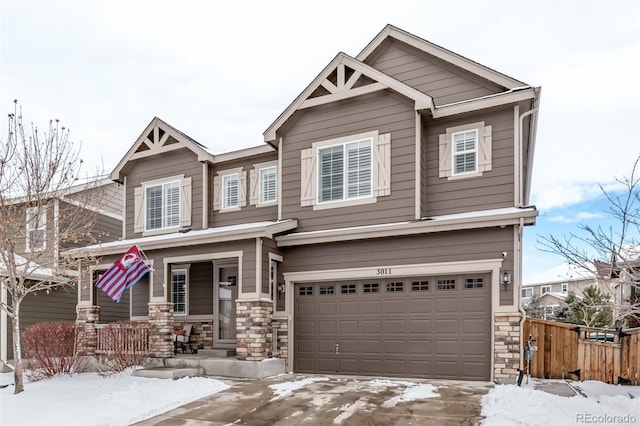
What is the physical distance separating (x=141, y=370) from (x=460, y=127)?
9223 millimetres

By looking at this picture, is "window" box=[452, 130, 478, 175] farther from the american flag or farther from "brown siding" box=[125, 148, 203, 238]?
the american flag

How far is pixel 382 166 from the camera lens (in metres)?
11.6

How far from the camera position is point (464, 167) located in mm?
11289

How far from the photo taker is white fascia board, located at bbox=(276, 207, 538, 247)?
10.0 meters

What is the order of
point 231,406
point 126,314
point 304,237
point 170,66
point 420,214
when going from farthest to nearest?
point 170,66, point 126,314, point 304,237, point 420,214, point 231,406

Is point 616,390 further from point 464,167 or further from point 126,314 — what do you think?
point 126,314

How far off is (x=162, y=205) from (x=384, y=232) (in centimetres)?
736

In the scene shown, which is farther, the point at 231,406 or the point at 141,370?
the point at 141,370

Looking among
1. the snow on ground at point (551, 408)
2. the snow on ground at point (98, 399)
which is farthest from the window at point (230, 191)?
the snow on ground at point (551, 408)

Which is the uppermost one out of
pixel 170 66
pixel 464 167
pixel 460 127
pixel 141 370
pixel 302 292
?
pixel 170 66

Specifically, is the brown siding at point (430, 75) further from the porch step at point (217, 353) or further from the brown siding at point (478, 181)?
the porch step at point (217, 353)

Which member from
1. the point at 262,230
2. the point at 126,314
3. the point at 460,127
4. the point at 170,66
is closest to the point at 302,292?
the point at 262,230

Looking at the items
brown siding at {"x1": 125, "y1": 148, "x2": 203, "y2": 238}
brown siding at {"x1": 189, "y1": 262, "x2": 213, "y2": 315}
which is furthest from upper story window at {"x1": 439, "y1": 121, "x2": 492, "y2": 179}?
brown siding at {"x1": 189, "y1": 262, "x2": 213, "y2": 315}

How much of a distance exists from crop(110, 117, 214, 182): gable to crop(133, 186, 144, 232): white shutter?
884mm
